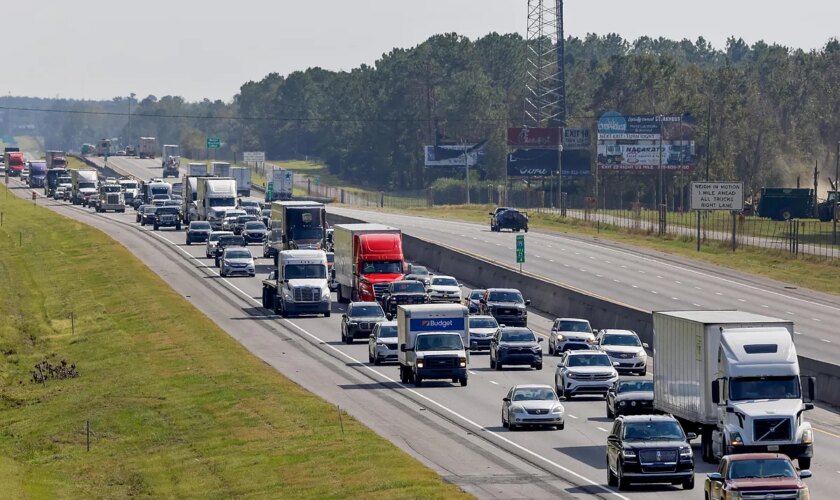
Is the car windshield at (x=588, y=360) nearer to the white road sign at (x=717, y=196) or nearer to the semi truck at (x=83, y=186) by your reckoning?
the white road sign at (x=717, y=196)

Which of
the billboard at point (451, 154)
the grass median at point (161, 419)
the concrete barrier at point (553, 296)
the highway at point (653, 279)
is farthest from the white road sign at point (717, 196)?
the billboard at point (451, 154)

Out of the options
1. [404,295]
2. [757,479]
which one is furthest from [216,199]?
[757,479]

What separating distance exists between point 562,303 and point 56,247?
58515mm

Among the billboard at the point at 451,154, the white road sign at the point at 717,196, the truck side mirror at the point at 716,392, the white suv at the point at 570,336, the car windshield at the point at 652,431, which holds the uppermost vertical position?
the billboard at the point at 451,154

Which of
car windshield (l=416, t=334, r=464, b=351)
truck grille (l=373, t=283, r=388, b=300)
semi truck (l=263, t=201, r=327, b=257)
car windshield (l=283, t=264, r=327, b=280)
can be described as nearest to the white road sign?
semi truck (l=263, t=201, r=327, b=257)

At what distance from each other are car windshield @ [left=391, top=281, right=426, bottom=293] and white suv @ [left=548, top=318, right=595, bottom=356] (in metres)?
9.93

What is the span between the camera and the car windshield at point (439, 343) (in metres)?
52.0

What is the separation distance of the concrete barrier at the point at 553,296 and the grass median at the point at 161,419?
14.7 meters

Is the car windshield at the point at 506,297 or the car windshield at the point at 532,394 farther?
the car windshield at the point at 506,297

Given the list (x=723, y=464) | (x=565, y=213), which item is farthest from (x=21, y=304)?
(x=723, y=464)

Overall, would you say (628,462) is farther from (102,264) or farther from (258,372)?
(102,264)

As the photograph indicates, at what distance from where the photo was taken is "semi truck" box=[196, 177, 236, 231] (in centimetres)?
11594

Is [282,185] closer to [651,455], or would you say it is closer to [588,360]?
[588,360]

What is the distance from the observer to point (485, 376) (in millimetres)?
55750
